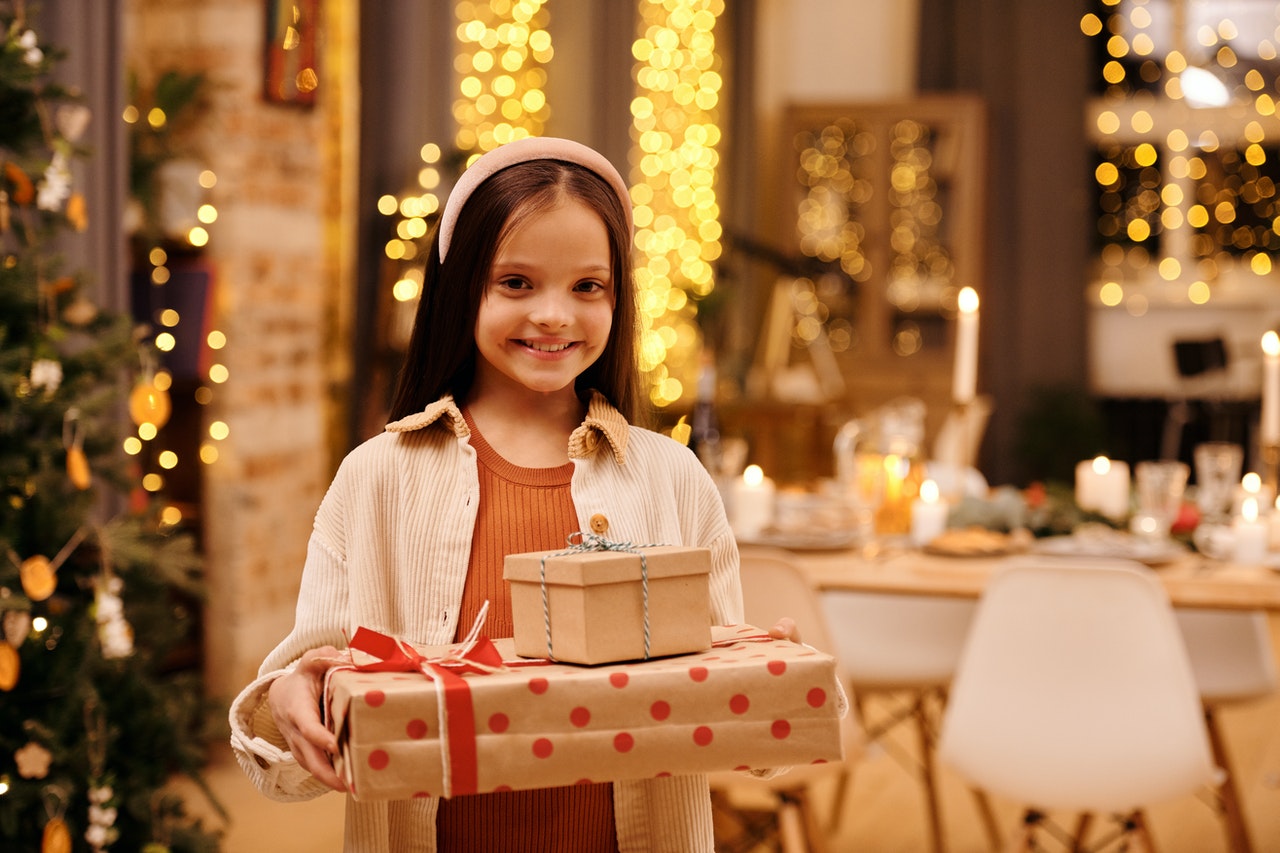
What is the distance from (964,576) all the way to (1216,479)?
2.69ft

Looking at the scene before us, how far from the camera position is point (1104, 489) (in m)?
2.96

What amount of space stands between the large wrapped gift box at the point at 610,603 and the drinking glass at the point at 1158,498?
204cm

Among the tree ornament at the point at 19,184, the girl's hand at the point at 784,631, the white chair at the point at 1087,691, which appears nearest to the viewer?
the girl's hand at the point at 784,631

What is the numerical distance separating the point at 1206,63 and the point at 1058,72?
0.99 metres

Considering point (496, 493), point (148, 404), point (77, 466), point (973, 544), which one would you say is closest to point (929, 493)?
point (973, 544)

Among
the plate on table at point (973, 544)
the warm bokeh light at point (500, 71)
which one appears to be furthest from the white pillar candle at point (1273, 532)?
the warm bokeh light at point (500, 71)

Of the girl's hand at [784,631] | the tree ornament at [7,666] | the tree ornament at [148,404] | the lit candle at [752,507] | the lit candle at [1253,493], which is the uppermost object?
the tree ornament at [148,404]

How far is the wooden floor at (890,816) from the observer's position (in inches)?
123

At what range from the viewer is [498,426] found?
3.79 ft

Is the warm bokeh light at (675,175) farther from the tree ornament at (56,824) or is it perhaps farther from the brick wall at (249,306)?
the tree ornament at (56,824)

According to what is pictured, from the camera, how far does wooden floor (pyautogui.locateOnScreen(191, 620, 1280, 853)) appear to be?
10.2ft

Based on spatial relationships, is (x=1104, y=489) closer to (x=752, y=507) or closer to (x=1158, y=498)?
(x=1158, y=498)

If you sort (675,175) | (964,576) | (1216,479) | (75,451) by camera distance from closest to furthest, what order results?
(75,451), (964,576), (1216,479), (675,175)

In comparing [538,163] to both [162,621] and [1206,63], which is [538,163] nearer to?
[162,621]
